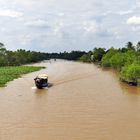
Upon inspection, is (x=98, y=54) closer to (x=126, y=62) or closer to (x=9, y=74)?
(x=126, y=62)

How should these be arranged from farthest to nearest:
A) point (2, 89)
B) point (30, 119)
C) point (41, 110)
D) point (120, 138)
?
point (2, 89)
point (41, 110)
point (30, 119)
point (120, 138)

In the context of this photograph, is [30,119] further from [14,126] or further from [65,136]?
[65,136]

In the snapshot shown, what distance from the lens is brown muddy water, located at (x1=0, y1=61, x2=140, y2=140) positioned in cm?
1562

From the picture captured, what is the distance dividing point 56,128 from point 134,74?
17.2m

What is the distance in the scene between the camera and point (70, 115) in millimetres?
19438

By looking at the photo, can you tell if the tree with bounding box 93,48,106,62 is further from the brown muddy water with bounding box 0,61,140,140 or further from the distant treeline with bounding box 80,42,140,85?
the brown muddy water with bounding box 0,61,140,140

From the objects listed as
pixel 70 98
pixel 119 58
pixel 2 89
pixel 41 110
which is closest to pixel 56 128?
pixel 41 110

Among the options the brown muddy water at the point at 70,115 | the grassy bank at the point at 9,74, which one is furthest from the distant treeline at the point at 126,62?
the grassy bank at the point at 9,74

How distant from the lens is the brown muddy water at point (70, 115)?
15623 millimetres

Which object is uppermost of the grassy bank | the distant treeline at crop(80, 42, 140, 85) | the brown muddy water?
the distant treeline at crop(80, 42, 140, 85)

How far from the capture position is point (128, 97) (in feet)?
85.4

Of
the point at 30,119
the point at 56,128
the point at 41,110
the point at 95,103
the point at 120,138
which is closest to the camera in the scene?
the point at 120,138

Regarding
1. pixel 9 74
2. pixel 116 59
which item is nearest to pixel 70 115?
pixel 9 74

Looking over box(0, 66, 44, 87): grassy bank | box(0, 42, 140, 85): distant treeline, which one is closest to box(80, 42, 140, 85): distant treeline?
box(0, 42, 140, 85): distant treeline
